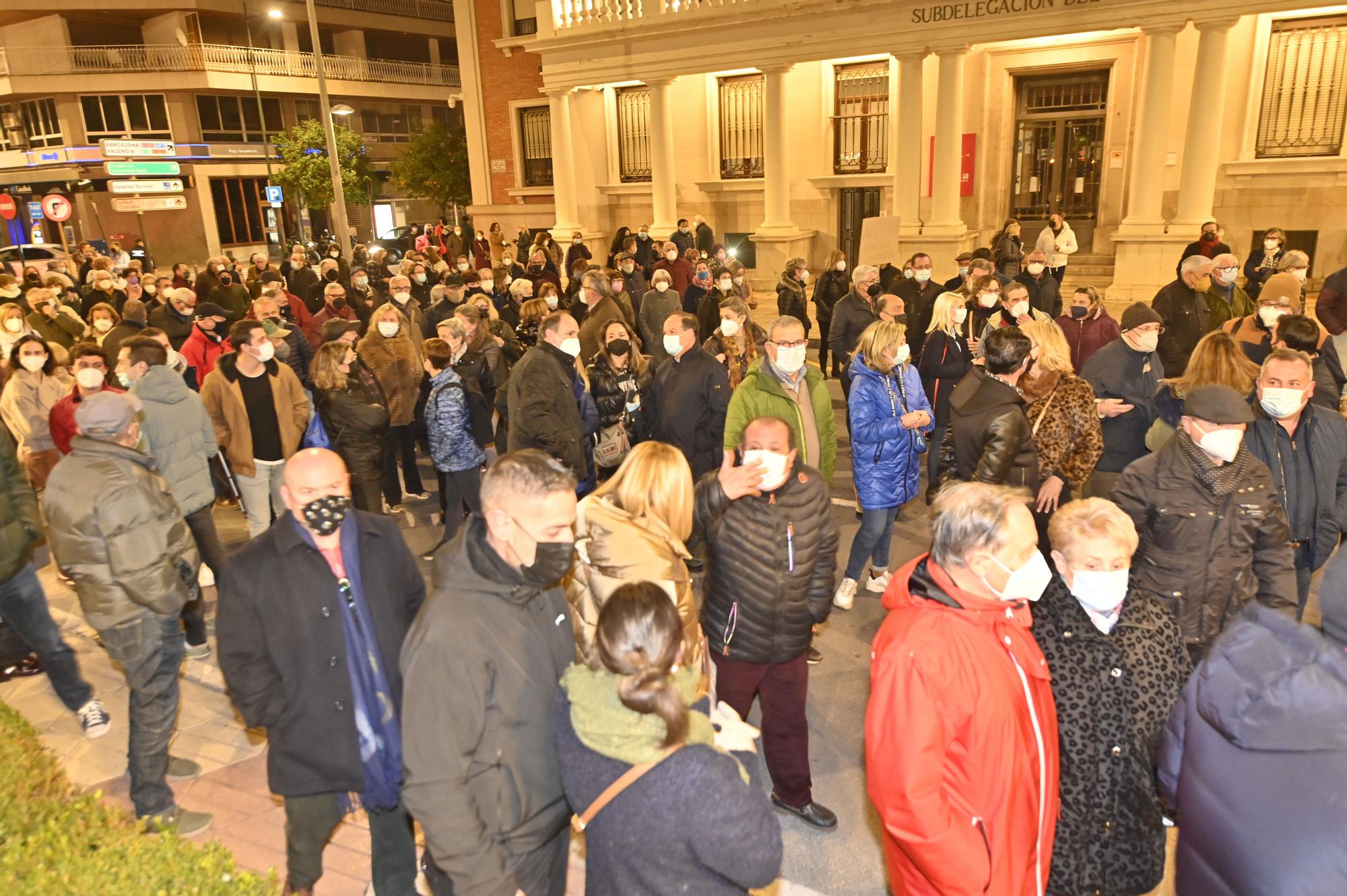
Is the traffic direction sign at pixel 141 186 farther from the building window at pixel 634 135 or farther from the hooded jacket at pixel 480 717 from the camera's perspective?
the hooded jacket at pixel 480 717

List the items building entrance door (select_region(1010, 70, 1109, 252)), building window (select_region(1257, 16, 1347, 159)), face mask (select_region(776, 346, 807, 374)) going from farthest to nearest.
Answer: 1. building entrance door (select_region(1010, 70, 1109, 252))
2. building window (select_region(1257, 16, 1347, 159))
3. face mask (select_region(776, 346, 807, 374))

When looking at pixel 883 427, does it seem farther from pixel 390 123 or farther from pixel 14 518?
pixel 390 123

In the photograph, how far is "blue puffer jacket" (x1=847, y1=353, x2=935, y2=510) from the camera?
584 cm

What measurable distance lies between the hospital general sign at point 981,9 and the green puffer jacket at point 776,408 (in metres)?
13.1

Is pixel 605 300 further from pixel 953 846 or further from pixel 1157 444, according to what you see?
pixel 953 846

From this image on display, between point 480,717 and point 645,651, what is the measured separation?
650mm

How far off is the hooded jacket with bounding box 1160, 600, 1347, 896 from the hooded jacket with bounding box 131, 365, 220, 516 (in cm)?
554

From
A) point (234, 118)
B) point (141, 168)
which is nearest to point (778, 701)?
point (141, 168)

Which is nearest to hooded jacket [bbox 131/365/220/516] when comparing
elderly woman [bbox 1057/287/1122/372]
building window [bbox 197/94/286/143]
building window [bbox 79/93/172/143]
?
elderly woman [bbox 1057/287/1122/372]

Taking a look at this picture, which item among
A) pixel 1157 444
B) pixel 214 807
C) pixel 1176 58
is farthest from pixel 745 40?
pixel 214 807

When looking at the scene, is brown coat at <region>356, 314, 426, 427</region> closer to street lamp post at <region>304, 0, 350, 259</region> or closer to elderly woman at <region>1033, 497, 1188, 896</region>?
elderly woman at <region>1033, 497, 1188, 896</region>

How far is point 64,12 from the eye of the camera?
123 feet

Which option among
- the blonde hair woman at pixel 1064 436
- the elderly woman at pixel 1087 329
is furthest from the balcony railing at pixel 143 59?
the blonde hair woman at pixel 1064 436

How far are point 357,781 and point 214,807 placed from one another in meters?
1.74
